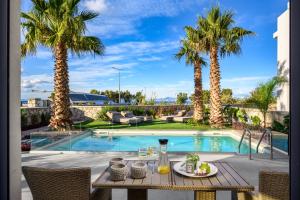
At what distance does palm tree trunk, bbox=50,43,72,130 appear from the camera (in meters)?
9.52

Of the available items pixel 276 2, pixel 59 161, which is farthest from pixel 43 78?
pixel 276 2

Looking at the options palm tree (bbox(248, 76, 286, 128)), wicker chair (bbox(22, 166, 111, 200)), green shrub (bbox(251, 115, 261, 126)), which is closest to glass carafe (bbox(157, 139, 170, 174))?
wicker chair (bbox(22, 166, 111, 200))

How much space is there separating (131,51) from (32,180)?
56.9ft

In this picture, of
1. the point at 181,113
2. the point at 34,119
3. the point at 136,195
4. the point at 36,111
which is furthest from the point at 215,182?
the point at 181,113

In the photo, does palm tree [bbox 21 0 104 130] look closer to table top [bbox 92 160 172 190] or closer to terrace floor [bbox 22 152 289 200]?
terrace floor [bbox 22 152 289 200]

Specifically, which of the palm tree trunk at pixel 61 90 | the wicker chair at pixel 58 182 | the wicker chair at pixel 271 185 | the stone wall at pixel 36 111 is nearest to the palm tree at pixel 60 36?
the palm tree trunk at pixel 61 90

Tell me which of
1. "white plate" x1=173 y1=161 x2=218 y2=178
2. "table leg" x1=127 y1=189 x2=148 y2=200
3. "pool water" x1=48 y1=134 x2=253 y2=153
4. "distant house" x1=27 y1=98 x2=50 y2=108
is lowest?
"pool water" x1=48 y1=134 x2=253 y2=153

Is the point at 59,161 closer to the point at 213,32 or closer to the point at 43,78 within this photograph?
the point at 213,32

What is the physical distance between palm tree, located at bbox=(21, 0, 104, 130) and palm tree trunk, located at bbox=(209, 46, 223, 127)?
4.36 metres

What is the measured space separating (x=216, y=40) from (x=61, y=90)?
6121 mm

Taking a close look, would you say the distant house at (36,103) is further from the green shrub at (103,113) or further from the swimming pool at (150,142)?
the swimming pool at (150,142)

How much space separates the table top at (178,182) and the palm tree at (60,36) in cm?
747

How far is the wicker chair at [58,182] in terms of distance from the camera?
5.89 feet

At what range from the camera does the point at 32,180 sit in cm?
182
